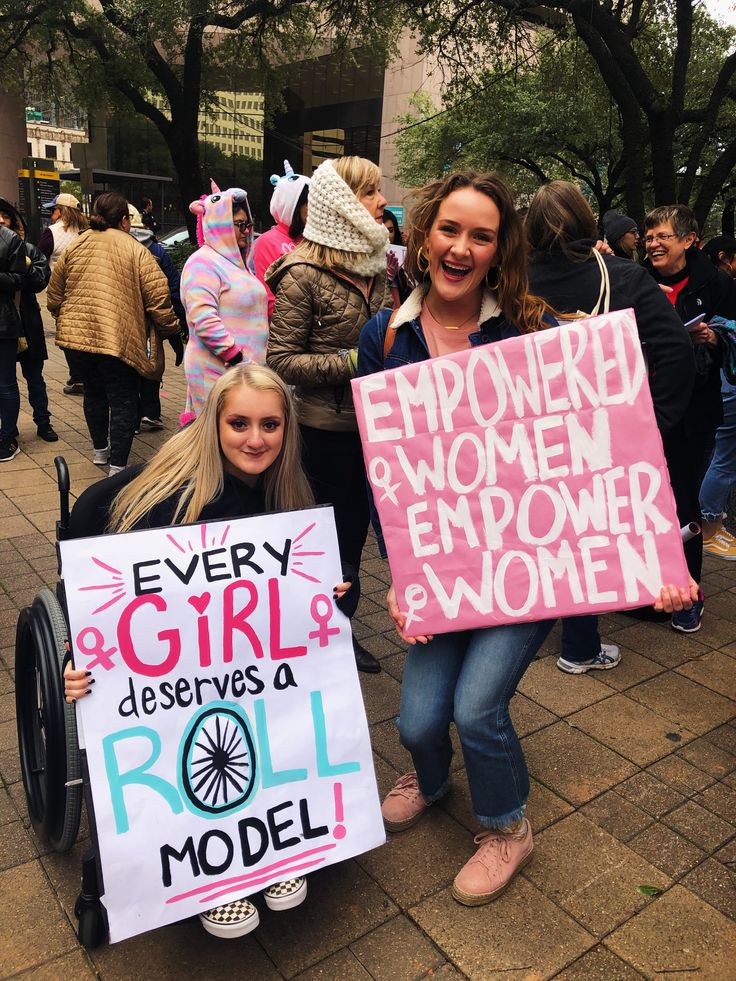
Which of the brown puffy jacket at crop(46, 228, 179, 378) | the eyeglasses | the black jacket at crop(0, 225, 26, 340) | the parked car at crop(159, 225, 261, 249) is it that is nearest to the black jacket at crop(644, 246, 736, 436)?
the eyeglasses

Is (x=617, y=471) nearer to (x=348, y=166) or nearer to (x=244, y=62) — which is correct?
(x=348, y=166)

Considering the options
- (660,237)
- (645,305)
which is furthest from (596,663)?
(660,237)

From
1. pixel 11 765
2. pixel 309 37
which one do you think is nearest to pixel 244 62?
pixel 309 37

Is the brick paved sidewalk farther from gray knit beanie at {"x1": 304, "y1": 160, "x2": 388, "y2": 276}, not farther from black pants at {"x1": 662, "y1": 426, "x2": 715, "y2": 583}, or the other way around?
gray knit beanie at {"x1": 304, "y1": 160, "x2": 388, "y2": 276}

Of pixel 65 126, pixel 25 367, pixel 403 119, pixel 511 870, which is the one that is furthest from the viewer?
pixel 65 126

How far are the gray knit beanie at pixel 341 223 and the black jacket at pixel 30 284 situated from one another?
3671mm

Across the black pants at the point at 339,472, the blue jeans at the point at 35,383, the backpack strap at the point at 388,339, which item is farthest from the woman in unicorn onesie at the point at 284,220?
the blue jeans at the point at 35,383

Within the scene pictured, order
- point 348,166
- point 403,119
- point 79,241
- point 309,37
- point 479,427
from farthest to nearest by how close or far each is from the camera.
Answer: point 403,119 → point 309,37 → point 79,241 → point 348,166 → point 479,427

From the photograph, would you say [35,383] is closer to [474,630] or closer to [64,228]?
[64,228]

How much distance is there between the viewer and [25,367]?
6445mm

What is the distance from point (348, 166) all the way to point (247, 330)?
1.30 meters

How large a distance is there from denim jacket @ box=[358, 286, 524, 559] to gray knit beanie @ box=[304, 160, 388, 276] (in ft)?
2.43

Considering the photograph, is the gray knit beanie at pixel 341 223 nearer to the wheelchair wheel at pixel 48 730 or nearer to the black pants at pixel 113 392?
the wheelchair wheel at pixel 48 730

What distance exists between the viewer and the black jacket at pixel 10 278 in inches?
230
